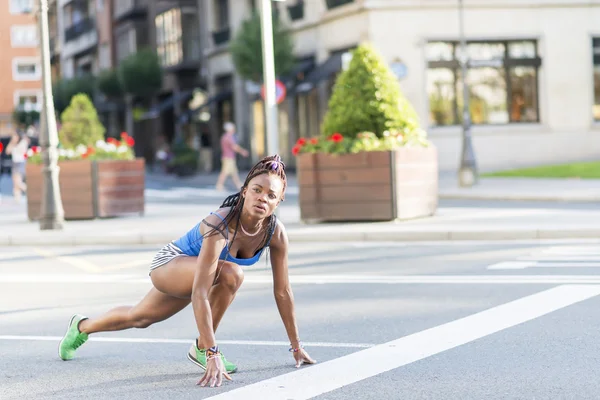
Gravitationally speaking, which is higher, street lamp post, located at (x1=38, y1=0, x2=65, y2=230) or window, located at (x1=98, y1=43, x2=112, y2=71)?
window, located at (x1=98, y1=43, x2=112, y2=71)

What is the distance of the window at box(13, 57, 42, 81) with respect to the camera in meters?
97.6

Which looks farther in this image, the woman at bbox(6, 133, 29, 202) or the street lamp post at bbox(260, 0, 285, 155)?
the woman at bbox(6, 133, 29, 202)

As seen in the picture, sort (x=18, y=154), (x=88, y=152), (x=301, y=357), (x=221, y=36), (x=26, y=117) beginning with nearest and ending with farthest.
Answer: (x=301, y=357), (x=88, y=152), (x=18, y=154), (x=221, y=36), (x=26, y=117)

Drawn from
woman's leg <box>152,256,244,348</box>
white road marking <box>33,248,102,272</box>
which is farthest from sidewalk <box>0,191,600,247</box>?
woman's leg <box>152,256,244,348</box>

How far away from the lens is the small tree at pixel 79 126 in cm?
2086

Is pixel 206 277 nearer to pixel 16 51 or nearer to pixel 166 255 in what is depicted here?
pixel 166 255

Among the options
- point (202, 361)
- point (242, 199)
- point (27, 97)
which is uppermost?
point (27, 97)

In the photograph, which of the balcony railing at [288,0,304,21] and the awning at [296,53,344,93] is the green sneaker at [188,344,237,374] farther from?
the balcony railing at [288,0,304,21]

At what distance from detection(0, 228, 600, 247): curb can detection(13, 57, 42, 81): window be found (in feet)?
275

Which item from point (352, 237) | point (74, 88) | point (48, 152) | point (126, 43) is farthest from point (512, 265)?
point (74, 88)

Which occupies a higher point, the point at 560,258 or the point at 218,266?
the point at 218,266

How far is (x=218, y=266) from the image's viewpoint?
627cm

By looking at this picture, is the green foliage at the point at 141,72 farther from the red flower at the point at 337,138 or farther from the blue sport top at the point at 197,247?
the blue sport top at the point at 197,247

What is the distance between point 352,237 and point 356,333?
7.51 m
